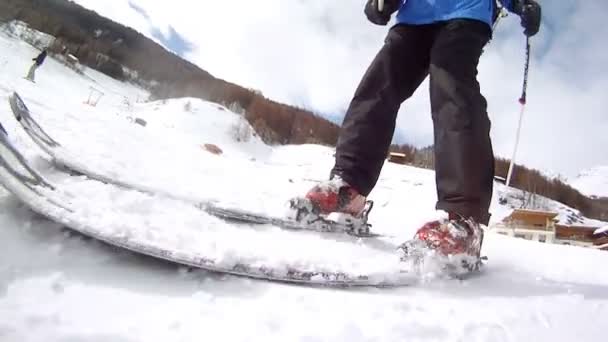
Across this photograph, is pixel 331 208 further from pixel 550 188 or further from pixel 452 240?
pixel 550 188

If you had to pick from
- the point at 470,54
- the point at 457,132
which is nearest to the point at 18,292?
the point at 457,132

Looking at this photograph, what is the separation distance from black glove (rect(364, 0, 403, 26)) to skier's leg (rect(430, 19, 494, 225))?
0.20m

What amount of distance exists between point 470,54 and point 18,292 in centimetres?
99

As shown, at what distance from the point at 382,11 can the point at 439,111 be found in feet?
1.23

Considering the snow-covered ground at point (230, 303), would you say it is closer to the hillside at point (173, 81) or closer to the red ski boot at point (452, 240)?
the red ski boot at point (452, 240)

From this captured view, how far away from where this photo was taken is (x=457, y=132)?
0.89 m

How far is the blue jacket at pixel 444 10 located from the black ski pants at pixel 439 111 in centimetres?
2

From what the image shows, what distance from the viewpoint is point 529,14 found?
41.8 inches

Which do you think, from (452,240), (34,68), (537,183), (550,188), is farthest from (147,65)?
(452,240)

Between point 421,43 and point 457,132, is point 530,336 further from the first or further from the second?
point 421,43

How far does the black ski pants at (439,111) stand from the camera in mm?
878

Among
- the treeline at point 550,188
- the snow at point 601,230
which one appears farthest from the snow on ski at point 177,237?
the treeline at point 550,188

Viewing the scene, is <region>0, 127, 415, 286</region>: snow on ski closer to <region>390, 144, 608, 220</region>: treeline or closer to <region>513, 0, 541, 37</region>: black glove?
<region>513, 0, 541, 37</region>: black glove

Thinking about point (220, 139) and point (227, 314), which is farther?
point (220, 139)
